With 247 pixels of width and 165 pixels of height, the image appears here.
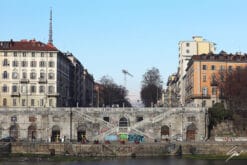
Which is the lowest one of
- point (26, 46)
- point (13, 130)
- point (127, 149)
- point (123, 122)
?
point (127, 149)

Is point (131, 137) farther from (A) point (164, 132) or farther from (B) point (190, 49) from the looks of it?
(B) point (190, 49)

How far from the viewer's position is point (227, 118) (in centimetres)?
10225

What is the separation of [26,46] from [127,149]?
134ft

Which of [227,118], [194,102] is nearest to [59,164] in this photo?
[227,118]

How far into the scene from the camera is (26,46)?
118 m

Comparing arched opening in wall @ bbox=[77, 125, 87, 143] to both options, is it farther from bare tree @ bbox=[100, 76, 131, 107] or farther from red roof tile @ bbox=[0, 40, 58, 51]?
bare tree @ bbox=[100, 76, 131, 107]

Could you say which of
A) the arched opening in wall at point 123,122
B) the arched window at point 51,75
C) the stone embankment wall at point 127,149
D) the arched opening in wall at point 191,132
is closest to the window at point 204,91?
the arched opening in wall at point 191,132

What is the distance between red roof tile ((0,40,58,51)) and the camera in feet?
382

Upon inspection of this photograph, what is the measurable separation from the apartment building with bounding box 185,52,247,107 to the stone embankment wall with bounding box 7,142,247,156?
96.0ft

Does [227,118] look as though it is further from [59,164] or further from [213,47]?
[213,47]

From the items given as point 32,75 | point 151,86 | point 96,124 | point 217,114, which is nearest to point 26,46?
point 32,75

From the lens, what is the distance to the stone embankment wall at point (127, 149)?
87.4 metres

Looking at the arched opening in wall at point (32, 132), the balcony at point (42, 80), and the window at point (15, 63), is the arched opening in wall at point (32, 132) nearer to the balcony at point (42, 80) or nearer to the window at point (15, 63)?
the balcony at point (42, 80)

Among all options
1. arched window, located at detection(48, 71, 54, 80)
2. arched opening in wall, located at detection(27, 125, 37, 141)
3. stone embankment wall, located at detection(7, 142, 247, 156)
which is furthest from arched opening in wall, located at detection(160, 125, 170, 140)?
arched window, located at detection(48, 71, 54, 80)
